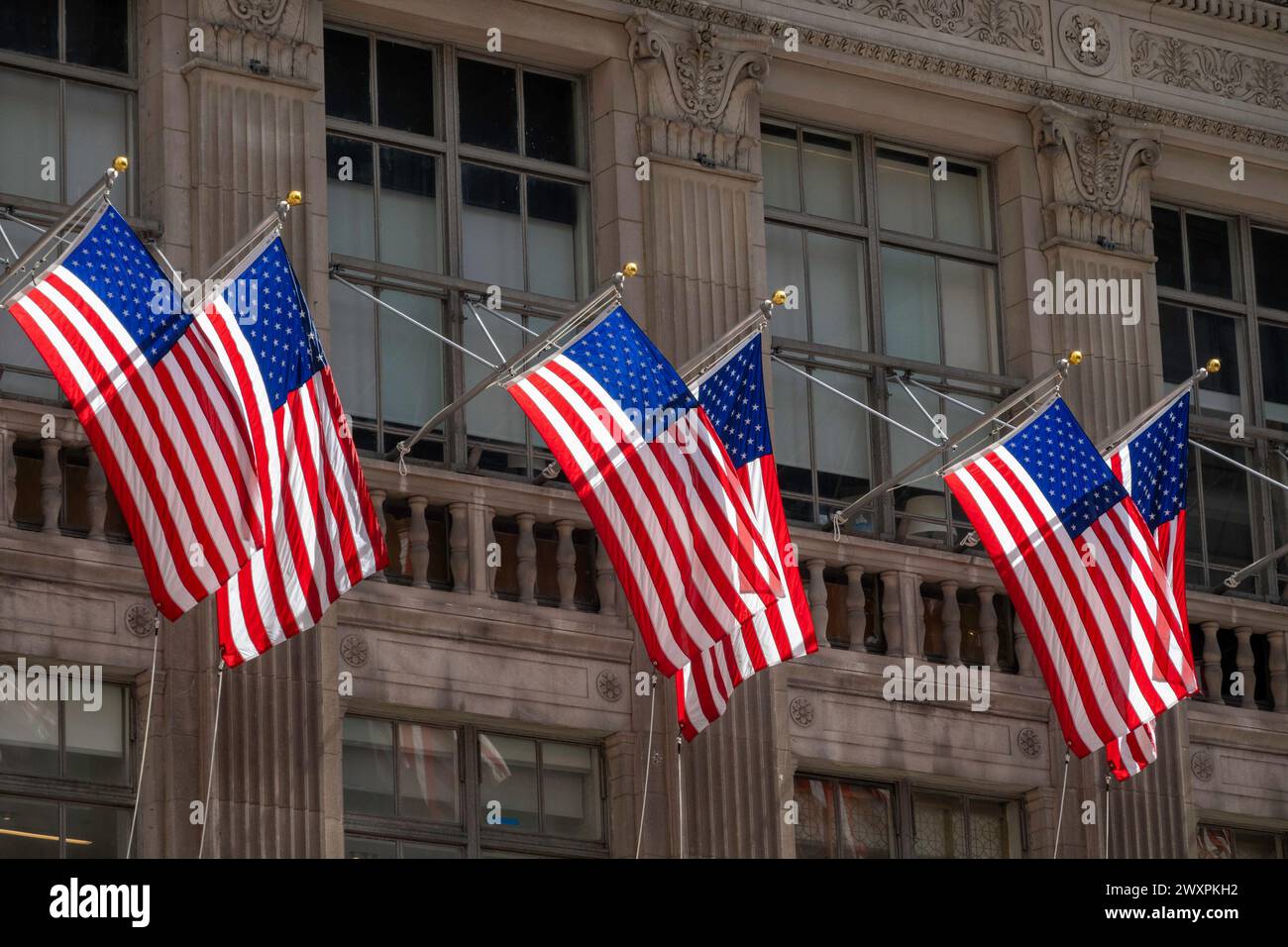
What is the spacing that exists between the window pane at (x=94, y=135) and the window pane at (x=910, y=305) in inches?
270

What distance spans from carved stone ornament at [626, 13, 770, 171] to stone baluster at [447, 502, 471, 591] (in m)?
3.59

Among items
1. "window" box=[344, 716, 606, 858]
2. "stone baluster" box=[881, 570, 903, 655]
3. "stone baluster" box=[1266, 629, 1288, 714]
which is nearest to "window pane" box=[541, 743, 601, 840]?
"window" box=[344, 716, 606, 858]

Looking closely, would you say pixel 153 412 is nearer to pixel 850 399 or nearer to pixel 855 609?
pixel 850 399

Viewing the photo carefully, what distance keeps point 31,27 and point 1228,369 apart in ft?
37.2

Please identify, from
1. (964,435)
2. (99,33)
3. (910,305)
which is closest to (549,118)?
(910,305)

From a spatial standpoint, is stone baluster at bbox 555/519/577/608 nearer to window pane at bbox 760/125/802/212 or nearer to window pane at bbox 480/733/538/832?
window pane at bbox 480/733/538/832

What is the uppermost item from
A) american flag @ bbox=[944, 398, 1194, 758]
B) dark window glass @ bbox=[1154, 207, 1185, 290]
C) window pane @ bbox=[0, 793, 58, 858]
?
dark window glass @ bbox=[1154, 207, 1185, 290]

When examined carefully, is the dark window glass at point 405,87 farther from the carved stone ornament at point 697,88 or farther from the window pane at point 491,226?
the carved stone ornament at point 697,88

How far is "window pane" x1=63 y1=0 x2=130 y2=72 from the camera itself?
25203 mm

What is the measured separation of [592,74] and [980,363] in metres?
4.30

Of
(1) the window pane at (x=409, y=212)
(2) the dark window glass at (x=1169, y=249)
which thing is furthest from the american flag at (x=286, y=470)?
(2) the dark window glass at (x=1169, y=249)

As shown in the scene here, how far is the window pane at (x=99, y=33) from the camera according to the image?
2520 centimetres

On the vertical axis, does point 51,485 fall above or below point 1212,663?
above

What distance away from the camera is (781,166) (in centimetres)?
2841
